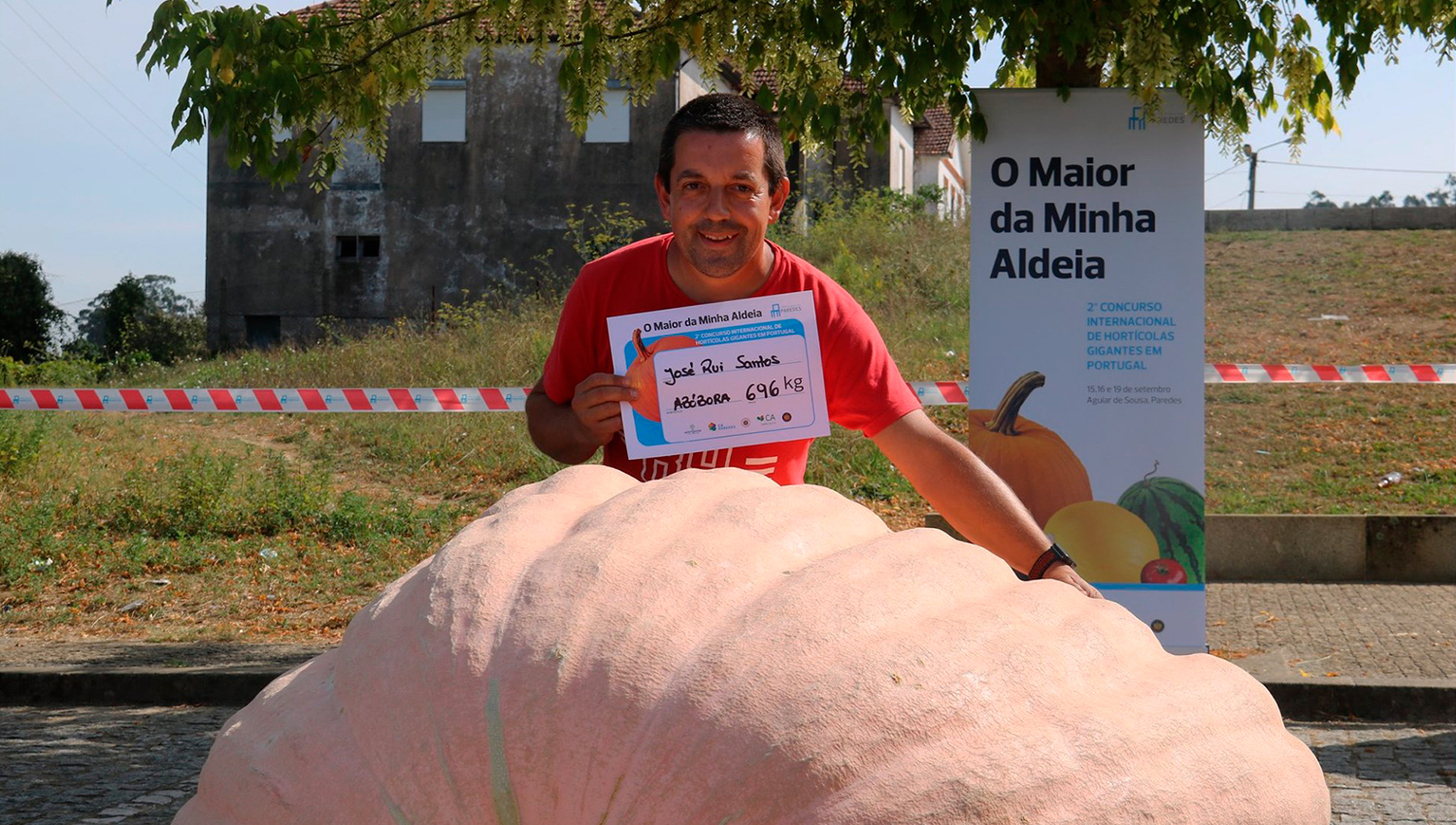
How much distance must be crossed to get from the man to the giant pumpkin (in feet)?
2.93

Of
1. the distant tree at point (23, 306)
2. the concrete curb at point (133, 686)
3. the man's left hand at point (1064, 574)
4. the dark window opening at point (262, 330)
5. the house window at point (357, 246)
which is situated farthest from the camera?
the distant tree at point (23, 306)

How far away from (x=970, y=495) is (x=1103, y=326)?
13.1 ft

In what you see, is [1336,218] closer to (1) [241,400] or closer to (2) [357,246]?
(2) [357,246]

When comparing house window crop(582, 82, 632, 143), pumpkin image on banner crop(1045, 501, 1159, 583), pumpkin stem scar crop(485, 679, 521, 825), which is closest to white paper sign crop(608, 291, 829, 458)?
pumpkin stem scar crop(485, 679, 521, 825)

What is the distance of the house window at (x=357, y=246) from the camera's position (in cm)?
3027

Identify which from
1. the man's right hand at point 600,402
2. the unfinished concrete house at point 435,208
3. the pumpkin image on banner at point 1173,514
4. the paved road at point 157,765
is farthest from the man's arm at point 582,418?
the unfinished concrete house at point 435,208

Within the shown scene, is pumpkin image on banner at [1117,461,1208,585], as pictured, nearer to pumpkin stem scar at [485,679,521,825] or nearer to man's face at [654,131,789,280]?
man's face at [654,131,789,280]

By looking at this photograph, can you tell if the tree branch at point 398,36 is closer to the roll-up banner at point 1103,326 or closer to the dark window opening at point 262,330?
the roll-up banner at point 1103,326

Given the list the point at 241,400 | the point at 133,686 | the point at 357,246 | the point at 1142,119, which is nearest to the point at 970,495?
the point at 1142,119

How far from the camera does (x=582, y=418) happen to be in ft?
8.54

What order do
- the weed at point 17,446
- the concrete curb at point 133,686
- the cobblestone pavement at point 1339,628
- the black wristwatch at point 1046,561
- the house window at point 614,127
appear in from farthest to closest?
the house window at point 614,127 < the weed at point 17,446 < the cobblestone pavement at point 1339,628 < the concrete curb at point 133,686 < the black wristwatch at point 1046,561

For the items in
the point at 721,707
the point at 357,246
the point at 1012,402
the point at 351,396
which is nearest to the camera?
the point at 721,707

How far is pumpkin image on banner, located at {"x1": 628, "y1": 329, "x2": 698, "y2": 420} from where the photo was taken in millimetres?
2611

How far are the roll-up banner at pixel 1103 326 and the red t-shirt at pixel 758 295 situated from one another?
12.2 ft
